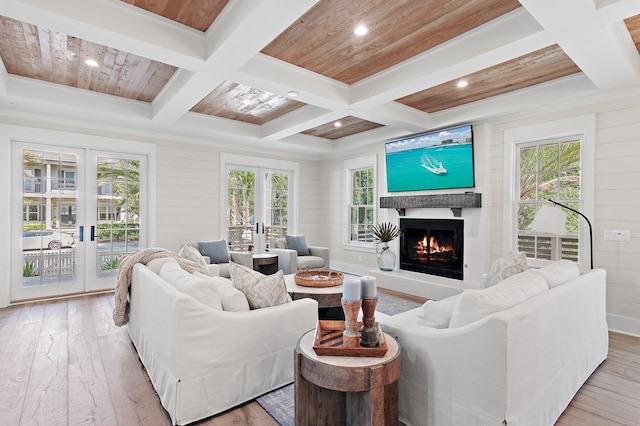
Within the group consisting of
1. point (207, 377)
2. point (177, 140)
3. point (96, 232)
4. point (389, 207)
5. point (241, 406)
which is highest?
point (177, 140)

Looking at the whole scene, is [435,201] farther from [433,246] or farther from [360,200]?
[360,200]

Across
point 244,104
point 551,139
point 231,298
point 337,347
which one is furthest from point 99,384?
point 551,139

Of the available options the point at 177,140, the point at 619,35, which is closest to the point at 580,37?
the point at 619,35

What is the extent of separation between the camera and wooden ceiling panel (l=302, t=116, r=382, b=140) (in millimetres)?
5488

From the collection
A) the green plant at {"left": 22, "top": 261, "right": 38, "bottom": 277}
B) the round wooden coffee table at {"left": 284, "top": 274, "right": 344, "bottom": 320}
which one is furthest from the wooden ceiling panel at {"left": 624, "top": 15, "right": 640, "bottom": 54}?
the green plant at {"left": 22, "top": 261, "right": 38, "bottom": 277}

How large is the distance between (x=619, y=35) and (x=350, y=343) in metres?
3.25

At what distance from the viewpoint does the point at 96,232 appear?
5.00 meters

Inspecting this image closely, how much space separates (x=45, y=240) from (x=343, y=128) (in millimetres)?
4809

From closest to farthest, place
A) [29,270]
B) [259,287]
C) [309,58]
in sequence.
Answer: [259,287], [309,58], [29,270]

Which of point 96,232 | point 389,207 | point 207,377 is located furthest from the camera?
point 389,207

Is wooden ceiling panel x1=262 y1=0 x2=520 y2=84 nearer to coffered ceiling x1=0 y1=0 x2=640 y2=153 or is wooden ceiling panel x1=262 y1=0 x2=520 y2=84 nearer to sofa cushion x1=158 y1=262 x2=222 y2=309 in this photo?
coffered ceiling x1=0 y1=0 x2=640 y2=153

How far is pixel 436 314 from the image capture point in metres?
1.97

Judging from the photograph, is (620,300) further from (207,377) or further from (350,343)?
(207,377)

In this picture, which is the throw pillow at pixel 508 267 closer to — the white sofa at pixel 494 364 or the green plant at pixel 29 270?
the white sofa at pixel 494 364
